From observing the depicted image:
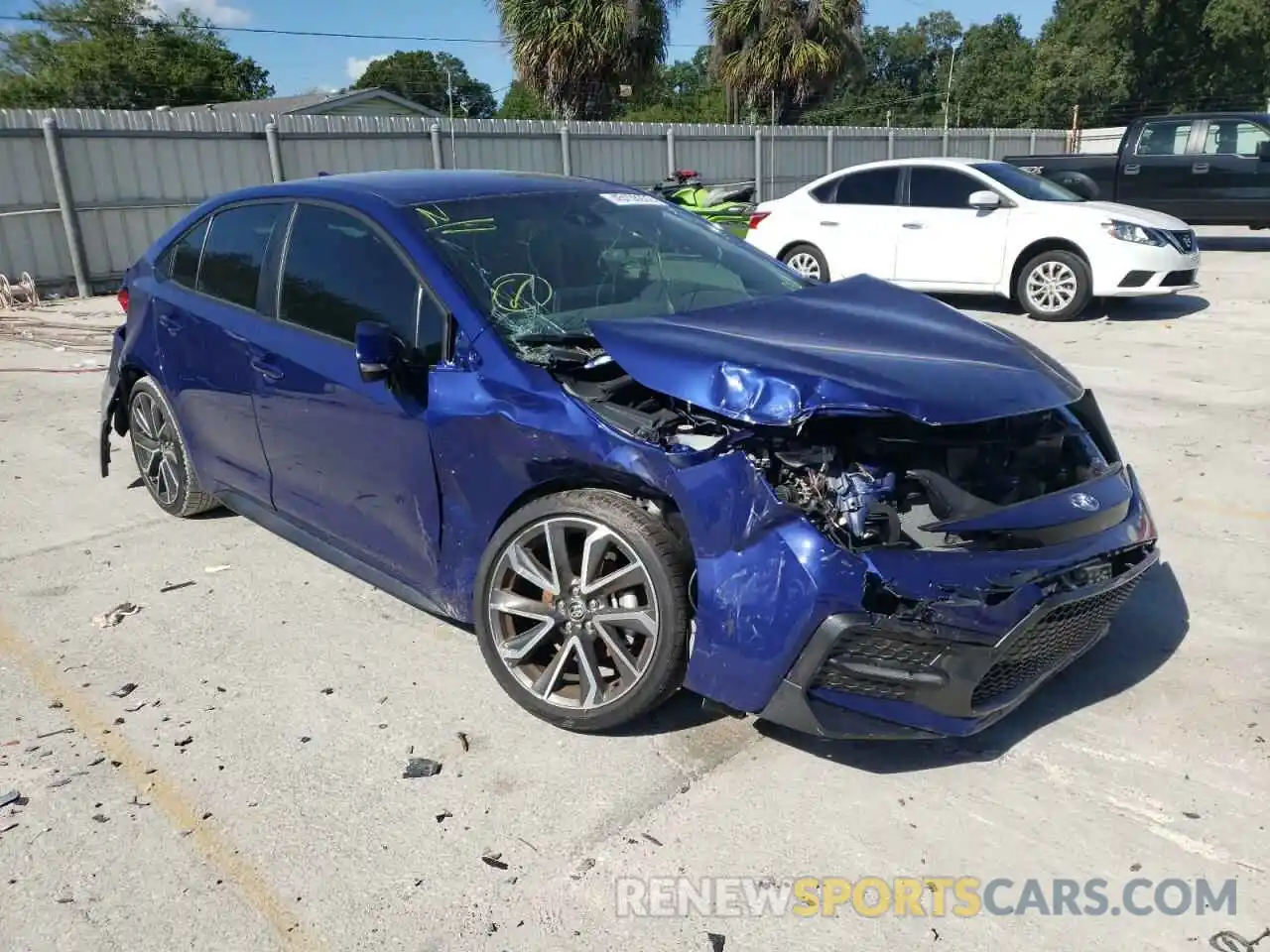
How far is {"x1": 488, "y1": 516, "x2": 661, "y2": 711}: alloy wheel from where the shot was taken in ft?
9.37

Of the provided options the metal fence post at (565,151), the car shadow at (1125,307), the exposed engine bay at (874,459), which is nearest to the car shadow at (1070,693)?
the exposed engine bay at (874,459)

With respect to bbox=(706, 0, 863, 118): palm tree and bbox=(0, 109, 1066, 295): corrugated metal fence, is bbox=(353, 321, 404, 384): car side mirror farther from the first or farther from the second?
bbox=(706, 0, 863, 118): palm tree

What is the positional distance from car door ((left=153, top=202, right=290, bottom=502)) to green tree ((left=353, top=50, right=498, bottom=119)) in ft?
260

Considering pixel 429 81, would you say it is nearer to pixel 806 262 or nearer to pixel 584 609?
pixel 806 262

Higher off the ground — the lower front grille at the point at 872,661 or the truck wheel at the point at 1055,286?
the lower front grille at the point at 872,661

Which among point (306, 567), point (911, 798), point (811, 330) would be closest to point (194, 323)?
point (306, 567)

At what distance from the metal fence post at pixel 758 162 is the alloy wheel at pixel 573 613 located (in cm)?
1941

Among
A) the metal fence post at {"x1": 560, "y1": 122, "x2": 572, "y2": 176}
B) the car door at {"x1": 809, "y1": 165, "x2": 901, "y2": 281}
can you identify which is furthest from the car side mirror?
the metal fence post at {"x1": 560, "y1": 122, "x2": 572, "y2": 176}

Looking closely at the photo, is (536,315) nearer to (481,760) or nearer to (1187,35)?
(481,760)

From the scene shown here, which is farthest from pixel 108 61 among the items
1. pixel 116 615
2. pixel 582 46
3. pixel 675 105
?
pixel 116 615

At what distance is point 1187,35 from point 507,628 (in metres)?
51.9

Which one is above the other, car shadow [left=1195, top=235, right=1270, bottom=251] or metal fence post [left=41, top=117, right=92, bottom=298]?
metal fence post [left=41, top=117, right=92, bottom=298]

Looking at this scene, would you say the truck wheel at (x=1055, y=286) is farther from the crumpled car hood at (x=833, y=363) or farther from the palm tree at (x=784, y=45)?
the palm tree at (x=784, y=45)

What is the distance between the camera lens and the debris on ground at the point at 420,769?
2920mm
